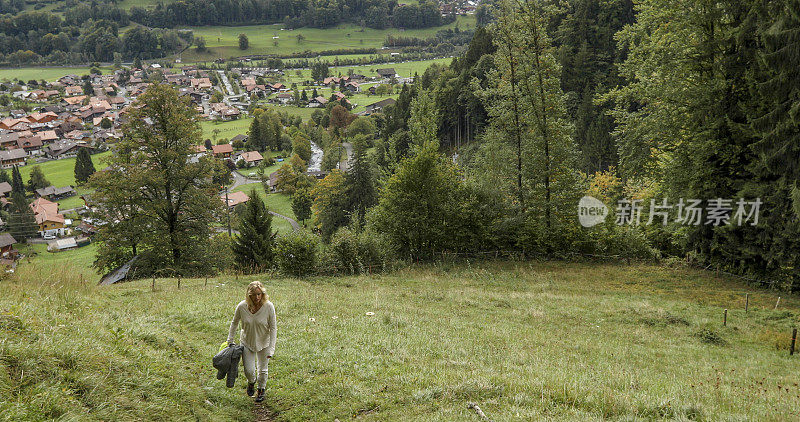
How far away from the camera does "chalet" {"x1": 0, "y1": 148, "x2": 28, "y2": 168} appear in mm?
116025

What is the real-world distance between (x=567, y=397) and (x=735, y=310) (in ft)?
46.0

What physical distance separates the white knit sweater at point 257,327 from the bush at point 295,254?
15627 millimetres

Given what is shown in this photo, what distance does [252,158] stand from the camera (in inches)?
4464

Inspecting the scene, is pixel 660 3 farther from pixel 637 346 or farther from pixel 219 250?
pixel 219 250

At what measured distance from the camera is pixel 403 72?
7544 inches

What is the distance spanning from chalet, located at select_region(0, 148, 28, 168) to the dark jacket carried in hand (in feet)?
469

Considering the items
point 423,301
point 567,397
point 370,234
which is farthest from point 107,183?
point 567,397

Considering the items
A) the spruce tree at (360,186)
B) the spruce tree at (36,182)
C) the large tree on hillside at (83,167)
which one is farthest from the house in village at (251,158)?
the spruce tree at (360,186)

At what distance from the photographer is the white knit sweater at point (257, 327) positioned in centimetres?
795

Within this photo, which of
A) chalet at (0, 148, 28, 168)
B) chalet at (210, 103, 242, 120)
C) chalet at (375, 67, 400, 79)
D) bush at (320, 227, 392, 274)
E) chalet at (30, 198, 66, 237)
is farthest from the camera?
chalet at (375, 67, 400, 79)

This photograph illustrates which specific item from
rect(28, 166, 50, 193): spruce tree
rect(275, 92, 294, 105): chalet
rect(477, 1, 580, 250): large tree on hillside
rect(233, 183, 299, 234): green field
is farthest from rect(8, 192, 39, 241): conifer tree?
rect(275, 92, 294, 105): chalet

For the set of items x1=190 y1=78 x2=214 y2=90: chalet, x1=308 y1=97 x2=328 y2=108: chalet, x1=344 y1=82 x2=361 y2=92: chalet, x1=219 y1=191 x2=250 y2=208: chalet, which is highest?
x1=190 y1=78 x2=214 y2=90: chalet

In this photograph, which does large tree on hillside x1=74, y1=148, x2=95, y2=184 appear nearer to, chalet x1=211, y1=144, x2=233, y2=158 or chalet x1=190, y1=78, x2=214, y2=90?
chalet x1=211, y1=144, x2=233, y2=158

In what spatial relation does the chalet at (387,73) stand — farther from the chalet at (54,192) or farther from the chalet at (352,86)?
the chalet at (54,192)
